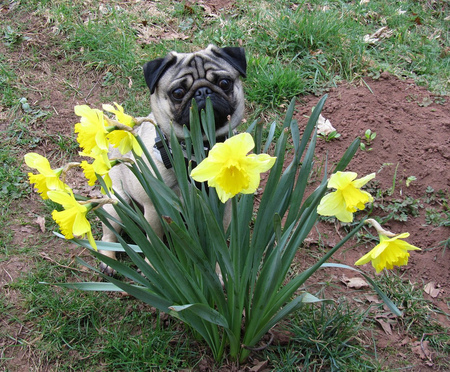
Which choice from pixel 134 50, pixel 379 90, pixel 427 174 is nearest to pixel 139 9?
pixel 134 50

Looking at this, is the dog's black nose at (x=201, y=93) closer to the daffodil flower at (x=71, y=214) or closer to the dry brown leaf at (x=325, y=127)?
the dry brown leaf at (x=325, y=127)

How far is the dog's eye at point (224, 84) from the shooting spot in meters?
3.01

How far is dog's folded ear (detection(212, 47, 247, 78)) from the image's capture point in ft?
10.1

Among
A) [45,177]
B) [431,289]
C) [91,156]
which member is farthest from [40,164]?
[431,289]

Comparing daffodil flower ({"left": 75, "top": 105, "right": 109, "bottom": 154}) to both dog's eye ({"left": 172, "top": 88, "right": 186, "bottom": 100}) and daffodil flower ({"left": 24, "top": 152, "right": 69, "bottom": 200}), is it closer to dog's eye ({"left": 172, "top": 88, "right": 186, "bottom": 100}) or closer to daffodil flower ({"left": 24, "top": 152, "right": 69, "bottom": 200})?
daffodil flower ({"left": 24, "top": 152, "right": 69, "bottom": 200})

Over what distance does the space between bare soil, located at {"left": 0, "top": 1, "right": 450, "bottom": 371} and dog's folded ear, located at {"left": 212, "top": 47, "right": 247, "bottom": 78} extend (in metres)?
1.15

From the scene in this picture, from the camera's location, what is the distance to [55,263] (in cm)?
306

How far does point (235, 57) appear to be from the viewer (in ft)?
10.2

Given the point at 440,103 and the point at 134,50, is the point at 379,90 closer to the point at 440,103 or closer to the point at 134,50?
the point at 440,103

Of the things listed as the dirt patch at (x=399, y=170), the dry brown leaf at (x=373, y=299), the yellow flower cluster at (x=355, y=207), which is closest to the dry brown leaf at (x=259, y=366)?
the dirt patch at (x=399, y=170)

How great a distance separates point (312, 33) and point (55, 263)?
3.45 m

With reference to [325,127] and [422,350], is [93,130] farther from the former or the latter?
[325,127]

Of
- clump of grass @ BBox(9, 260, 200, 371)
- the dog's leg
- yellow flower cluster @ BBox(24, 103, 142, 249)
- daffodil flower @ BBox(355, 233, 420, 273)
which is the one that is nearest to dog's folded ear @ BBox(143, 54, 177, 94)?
the dog's leg

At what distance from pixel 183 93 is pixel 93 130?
1.46 meters
